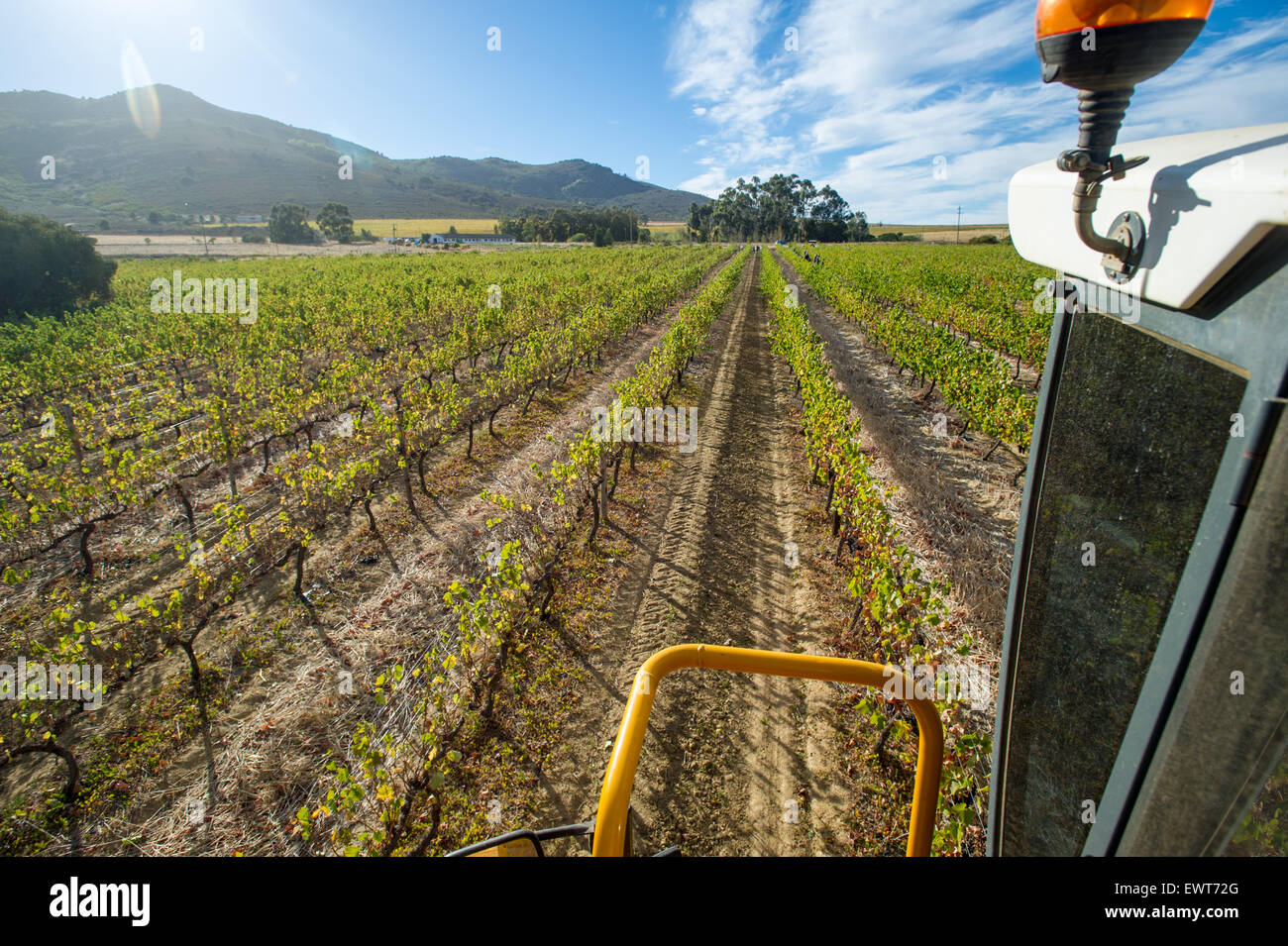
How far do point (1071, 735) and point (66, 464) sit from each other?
14943 millimetres

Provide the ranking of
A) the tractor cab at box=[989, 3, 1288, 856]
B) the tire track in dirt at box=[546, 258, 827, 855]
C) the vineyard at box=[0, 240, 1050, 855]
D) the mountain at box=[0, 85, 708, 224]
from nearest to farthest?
the tractor cab at box=[989, 3, 1288, 856]
the tire track in dirt at box=[546, 258, 827, 855]
the vineyard at box=[0, 240, 1050, 855]
the mountain at box=[0, 85, 708, 224]

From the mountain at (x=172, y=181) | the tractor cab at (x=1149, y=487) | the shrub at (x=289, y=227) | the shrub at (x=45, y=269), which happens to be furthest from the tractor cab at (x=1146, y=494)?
the mountain at (x=172, y=181)

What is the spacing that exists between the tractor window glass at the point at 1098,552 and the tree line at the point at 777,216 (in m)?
117

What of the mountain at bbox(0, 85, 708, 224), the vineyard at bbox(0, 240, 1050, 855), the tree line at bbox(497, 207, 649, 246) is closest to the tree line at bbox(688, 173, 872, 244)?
the tree line at bbox(497, 207, 649, 246)

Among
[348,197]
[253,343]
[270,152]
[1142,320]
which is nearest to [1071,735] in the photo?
[1142,320]

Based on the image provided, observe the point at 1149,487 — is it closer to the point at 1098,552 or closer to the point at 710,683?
the point at 1098,552

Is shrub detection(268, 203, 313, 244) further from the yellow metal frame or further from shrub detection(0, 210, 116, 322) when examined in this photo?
the yellow metal frame

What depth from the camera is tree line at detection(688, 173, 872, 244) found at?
118 meters

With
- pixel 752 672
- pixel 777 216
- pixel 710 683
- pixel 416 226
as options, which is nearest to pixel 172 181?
pixel 416 226

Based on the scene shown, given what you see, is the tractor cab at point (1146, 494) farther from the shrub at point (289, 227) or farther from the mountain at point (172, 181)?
the mountain at point (172, 181)

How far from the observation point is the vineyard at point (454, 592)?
4.48 m

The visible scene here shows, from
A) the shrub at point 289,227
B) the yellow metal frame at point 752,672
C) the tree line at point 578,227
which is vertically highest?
the tree line at point 578,227

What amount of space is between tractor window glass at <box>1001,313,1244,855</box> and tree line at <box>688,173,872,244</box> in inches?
4589

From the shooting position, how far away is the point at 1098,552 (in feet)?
4.26
